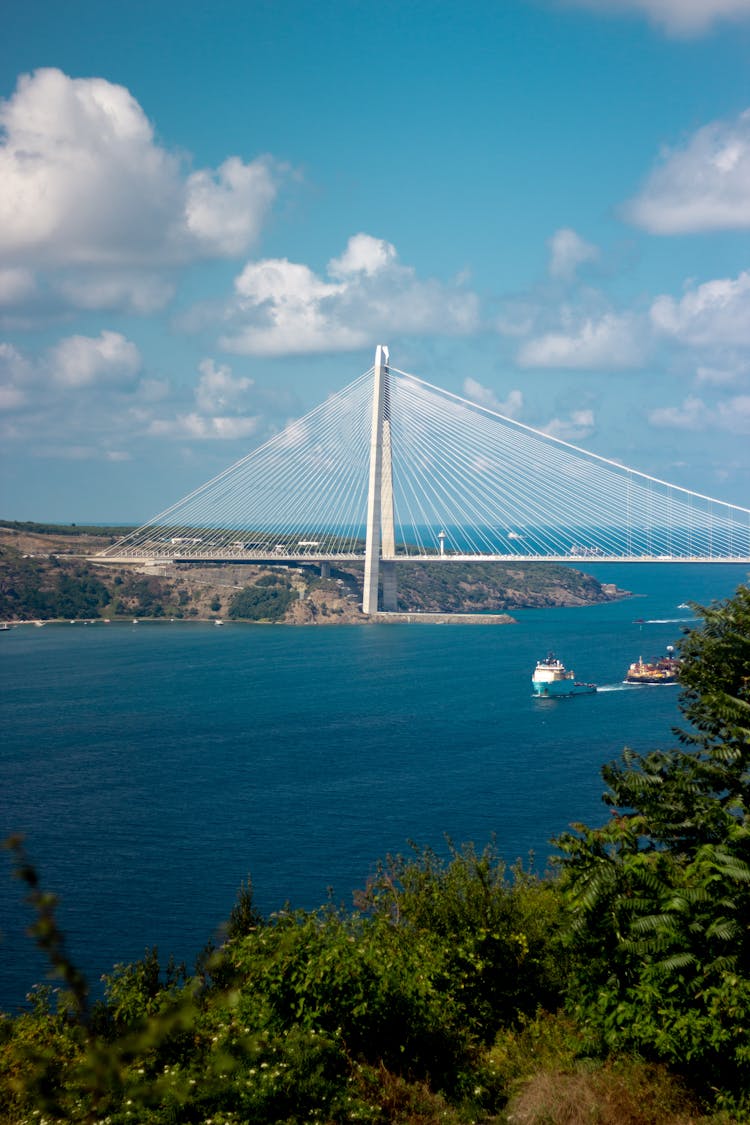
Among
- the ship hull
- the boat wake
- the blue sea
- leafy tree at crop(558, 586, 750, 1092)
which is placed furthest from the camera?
the boat wake

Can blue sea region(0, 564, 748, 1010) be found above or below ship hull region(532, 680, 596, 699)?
below

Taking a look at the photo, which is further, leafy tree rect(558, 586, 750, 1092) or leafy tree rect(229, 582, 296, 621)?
leafy tree rect(229, 582, 296, 621)

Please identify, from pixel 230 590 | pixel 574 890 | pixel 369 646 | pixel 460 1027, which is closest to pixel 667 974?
pixel 574 890

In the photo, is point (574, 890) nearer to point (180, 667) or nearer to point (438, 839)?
point (438, 839)

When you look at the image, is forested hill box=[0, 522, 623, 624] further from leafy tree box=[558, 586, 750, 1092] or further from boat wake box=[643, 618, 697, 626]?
leafy tree box=[558, 586, 750, 1092]

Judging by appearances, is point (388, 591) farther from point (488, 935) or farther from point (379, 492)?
point (488, 935)

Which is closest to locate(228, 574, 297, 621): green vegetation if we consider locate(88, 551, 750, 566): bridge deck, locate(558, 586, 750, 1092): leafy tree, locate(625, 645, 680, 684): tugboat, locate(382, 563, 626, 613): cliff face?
locate(88, 551, 750, 566): bridge deck

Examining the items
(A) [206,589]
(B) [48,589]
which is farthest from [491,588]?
(B) [48,589]

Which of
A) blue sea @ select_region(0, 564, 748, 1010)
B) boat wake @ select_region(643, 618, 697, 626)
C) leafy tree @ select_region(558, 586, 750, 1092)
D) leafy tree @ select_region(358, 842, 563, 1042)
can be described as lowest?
blue sea @ select_region(0, 564, 748, 1010)
